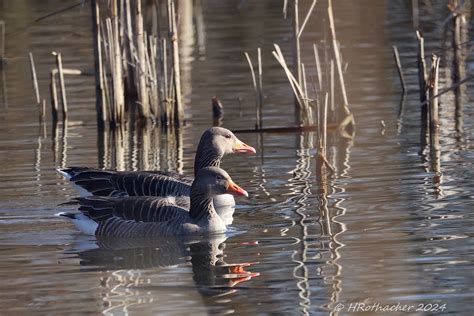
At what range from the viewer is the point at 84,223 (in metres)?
11.5

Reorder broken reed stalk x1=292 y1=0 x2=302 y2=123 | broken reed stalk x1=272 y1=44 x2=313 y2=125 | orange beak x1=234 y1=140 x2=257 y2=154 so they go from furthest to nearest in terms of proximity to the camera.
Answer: broken reed stalk x1=292 y1=0 x2=302 y2=123 < broken reed stalk x1=272 y1=44 x2=313 y2=125 < orange beak x1=234 y1=140 x2=257 y2=154

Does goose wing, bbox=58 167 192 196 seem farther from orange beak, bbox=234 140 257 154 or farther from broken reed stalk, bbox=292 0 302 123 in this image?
broken reed stalk, bbox=292 0 302 123

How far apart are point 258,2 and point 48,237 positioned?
20705mm

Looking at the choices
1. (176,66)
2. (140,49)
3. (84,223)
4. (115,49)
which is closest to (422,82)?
(176,66)

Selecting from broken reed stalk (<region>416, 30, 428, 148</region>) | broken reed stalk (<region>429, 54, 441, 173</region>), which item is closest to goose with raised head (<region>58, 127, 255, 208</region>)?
broken reed stalk (<region>429, 54, 441, 173</region>)

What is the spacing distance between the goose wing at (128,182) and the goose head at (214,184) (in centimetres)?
87

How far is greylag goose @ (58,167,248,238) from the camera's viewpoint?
1153 centimetres

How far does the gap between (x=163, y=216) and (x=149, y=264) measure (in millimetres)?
1416

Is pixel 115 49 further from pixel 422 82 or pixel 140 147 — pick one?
pixel 422 82

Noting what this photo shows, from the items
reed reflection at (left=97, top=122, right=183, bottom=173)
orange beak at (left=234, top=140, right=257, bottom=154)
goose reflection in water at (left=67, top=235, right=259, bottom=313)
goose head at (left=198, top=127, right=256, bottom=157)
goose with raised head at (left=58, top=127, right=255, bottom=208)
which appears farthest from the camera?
reed reflection at (left=97, top=122, right=183, bottom=173)

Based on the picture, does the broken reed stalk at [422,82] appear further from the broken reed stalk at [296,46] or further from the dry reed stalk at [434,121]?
the broken reed stalk at [296,46]

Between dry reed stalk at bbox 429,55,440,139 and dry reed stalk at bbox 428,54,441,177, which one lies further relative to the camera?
dry reed stalk at bbox 429,55,440,139

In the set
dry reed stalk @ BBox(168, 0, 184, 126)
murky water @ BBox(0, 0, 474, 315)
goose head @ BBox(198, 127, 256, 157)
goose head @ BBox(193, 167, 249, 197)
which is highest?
dry reed stalk @ BBox(168, 0, 184, 126)

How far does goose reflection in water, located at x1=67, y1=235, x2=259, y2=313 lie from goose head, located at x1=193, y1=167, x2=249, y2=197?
473 millimetres
